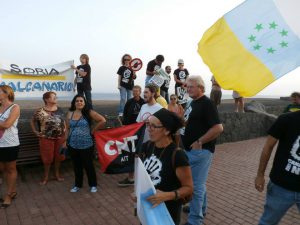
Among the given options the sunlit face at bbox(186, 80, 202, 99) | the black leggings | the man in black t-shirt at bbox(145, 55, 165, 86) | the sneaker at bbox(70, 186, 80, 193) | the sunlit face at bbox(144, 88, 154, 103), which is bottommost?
the sneaker at bbox(70, 186, 80, 193)

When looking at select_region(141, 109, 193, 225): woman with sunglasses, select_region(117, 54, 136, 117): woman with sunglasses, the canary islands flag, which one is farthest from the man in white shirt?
select_region(117, 54, 136, 117): woman with sunglasses

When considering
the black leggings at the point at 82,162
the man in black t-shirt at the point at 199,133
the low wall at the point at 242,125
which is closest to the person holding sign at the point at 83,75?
the low wall at the point at 242,125

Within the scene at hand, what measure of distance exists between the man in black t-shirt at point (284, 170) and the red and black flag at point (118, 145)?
9.48ft

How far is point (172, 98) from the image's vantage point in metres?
7.70

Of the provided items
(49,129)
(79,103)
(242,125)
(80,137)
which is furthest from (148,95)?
(242,125)

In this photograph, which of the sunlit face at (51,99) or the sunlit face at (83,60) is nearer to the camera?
the sunlit face at (51,99)

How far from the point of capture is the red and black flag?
215 inches

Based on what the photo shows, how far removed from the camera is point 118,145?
5520 millimetres

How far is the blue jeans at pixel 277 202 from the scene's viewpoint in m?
2.74

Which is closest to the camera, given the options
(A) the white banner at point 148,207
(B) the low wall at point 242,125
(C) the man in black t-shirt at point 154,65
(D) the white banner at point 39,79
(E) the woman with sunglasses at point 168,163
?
(A) the white banner at point 148,207

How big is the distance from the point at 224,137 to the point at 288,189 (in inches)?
313

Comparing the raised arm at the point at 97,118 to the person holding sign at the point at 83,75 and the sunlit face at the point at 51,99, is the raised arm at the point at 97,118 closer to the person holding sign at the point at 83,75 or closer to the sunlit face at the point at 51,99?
the sunlit face at the point at 51,99

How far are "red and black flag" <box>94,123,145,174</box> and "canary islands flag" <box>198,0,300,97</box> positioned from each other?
8.34 feet

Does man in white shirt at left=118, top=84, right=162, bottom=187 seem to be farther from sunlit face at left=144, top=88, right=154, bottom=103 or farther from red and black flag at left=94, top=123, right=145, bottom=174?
red and black flag at left=94, top=123, right=145, bottom=174
